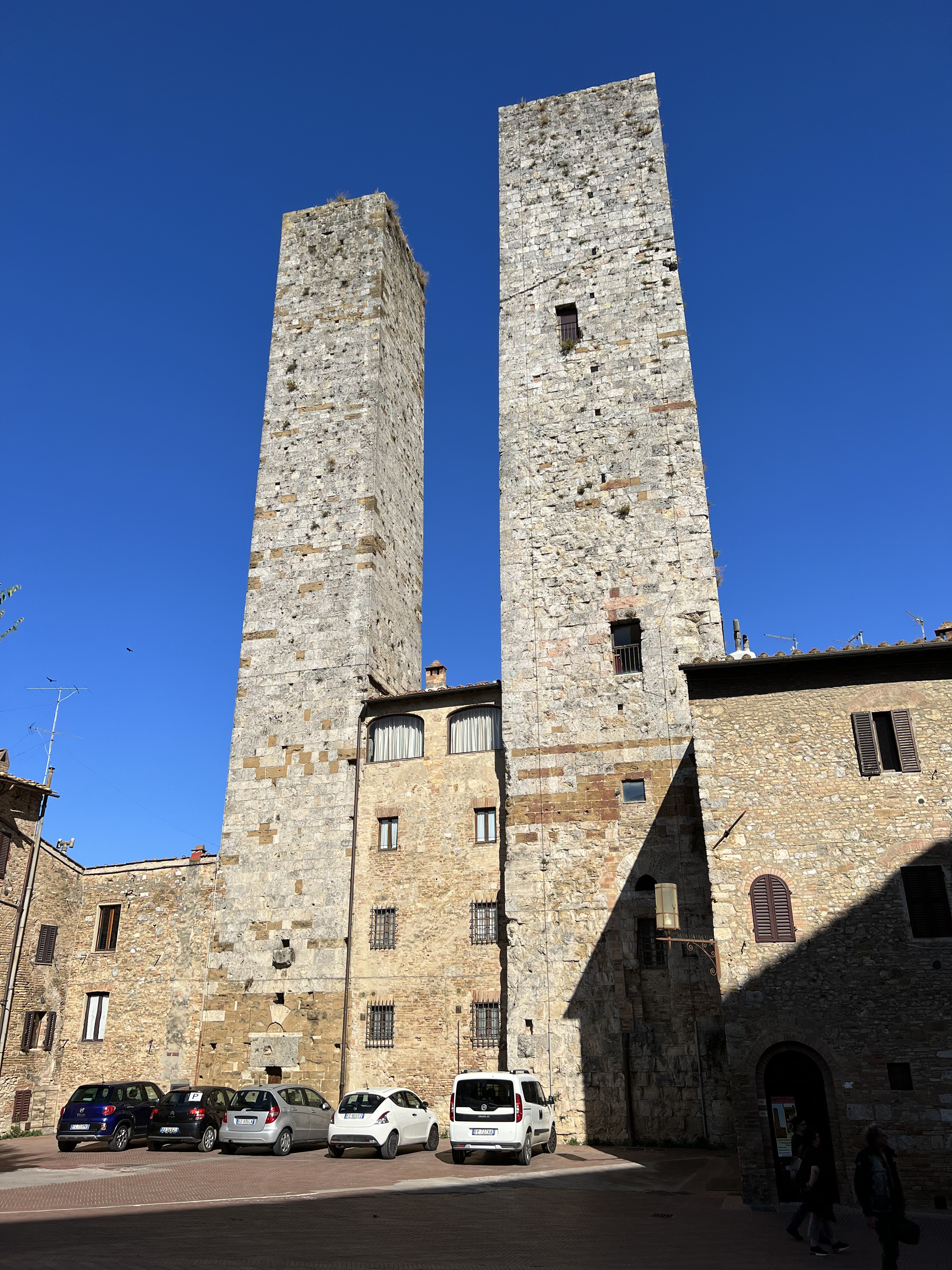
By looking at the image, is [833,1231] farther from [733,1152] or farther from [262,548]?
[262,548]

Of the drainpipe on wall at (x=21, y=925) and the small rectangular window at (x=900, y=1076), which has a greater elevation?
the drainpipe on wall at (x=21, y=925)

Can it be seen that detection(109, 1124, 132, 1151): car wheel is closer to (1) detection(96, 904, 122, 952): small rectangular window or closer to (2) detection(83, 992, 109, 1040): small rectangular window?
(2) detection(83, 992, 109, 1040): small rectangular window

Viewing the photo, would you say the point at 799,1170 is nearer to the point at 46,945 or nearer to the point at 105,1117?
the point at 105,1117

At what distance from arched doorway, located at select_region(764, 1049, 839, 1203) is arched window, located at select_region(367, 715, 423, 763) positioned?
11.8 metres

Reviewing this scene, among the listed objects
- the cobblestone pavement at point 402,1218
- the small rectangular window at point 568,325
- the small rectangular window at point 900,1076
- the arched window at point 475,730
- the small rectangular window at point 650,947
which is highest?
the small rectangular window at point 568,325

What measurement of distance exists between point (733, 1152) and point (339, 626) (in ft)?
49.5

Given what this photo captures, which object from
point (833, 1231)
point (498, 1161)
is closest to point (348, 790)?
point (498, 1161)

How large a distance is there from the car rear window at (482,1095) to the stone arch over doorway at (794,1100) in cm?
429

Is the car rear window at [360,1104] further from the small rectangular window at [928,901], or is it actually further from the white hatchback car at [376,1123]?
the small rectangular window at [928,901]

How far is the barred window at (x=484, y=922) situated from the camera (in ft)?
68.5

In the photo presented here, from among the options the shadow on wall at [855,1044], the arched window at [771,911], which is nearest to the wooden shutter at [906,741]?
the shadow on wall at [855,1044]

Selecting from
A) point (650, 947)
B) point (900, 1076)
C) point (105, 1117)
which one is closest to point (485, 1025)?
point (650, 947)

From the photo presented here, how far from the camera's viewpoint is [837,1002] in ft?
43.4

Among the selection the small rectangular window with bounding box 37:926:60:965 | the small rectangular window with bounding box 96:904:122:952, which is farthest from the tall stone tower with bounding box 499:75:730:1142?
the small rectangular window with bounding box 37:926:60:965
